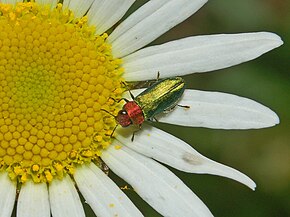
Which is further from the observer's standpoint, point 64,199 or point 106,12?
point 106,12

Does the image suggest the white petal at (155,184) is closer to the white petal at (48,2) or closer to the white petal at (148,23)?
the white petal at (148,23)

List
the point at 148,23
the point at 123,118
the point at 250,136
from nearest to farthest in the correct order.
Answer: the point at 123,118, the point at 148,23, the point at 250,136

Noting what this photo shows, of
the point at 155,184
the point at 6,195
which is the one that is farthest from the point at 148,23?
the point at 6,195

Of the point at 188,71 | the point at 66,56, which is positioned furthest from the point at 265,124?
the point at 66,56

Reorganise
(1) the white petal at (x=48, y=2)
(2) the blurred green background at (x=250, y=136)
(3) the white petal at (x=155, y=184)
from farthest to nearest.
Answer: (2) the blurred green background at (x=250, y=136) → (1) the white petal at (x=48, y=2) → (3) the white petal at (x=155, y=184)

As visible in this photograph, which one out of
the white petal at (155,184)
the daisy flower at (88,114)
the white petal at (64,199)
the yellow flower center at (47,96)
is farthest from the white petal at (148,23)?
the white petal at (64,199)

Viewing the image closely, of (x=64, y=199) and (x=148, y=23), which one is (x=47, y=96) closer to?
(x=64, y=199)
